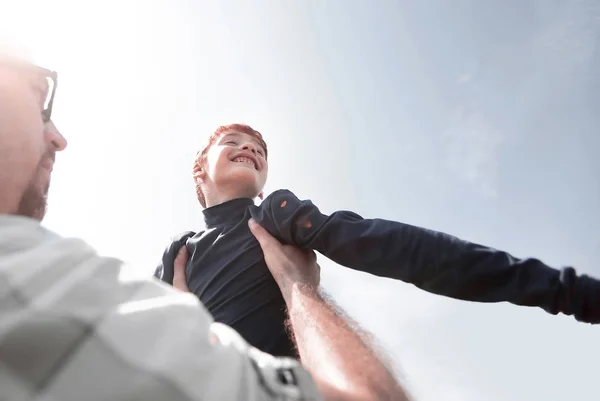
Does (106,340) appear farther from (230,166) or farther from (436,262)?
(230,166)

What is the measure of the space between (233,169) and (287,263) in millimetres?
983

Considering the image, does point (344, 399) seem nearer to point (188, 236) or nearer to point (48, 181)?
point (48, 181)

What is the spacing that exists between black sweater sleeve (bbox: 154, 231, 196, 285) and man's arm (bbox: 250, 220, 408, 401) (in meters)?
0.58

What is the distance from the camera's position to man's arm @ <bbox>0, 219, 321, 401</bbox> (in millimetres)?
723

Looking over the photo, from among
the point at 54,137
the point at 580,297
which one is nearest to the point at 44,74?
the point at 54,137

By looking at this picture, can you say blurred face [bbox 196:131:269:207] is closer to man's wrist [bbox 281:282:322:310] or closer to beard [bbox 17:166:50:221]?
A: man's wrist [bbox 281:282:322:310]

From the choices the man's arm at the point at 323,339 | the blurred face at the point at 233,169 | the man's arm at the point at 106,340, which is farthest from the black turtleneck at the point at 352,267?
the man's arm at the point at 106,340

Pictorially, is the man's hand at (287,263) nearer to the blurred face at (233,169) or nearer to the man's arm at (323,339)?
the man's arm at (323,339)

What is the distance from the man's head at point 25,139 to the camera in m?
1.23

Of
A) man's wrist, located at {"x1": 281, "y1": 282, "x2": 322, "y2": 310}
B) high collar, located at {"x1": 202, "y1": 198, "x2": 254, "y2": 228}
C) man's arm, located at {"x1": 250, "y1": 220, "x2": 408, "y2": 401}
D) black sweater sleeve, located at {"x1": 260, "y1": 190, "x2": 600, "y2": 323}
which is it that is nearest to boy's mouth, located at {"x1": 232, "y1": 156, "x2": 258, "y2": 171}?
high collar, located at {"x1": 202, "y1": 198, "x2": 254, "y2": 228}

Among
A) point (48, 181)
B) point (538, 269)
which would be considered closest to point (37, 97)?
point (48, 181)

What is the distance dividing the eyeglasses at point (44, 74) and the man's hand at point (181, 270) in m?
1.29

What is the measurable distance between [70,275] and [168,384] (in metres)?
0.29

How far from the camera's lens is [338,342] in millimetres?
1567
